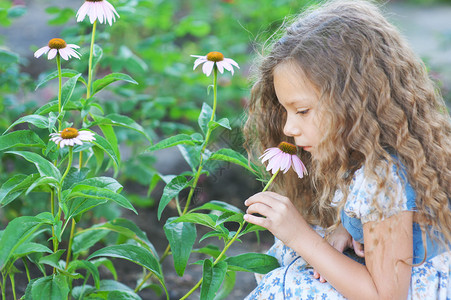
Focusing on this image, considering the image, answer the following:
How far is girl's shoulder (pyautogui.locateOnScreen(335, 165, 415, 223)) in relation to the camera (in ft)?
4.10

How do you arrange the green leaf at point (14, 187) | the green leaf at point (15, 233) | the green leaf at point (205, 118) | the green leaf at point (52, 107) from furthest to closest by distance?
the green leaf at point (205, 118), the green leaf at point (52, 107), the green leaf at point (14, 187), the green leaf at point (15, 233)

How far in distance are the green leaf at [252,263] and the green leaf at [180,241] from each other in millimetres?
105

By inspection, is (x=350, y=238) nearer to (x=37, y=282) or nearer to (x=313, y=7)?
(x=313, y=7)

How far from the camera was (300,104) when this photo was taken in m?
1.31

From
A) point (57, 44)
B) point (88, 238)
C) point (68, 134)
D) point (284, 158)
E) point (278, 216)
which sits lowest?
point (88, 238)

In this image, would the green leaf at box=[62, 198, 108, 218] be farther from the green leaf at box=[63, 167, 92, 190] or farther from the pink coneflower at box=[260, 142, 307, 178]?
Result: the pink coneflower at box=[260, 142, 307, 178]

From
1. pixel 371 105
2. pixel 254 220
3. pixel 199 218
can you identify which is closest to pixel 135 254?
pixel 199 218

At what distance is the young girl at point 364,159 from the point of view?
1266 mm

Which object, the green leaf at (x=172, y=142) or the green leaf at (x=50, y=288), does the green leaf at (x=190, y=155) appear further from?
the green leaf at (x=50, y=288)

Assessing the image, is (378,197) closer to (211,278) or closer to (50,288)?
(211,278)

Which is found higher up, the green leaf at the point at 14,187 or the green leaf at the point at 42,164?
the green leaf at the point at 42,164

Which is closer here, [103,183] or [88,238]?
[103,183]

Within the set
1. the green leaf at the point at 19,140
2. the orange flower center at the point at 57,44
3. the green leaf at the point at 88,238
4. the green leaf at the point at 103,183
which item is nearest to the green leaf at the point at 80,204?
the green leaf at the point at 103,183

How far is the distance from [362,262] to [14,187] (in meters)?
0.84
